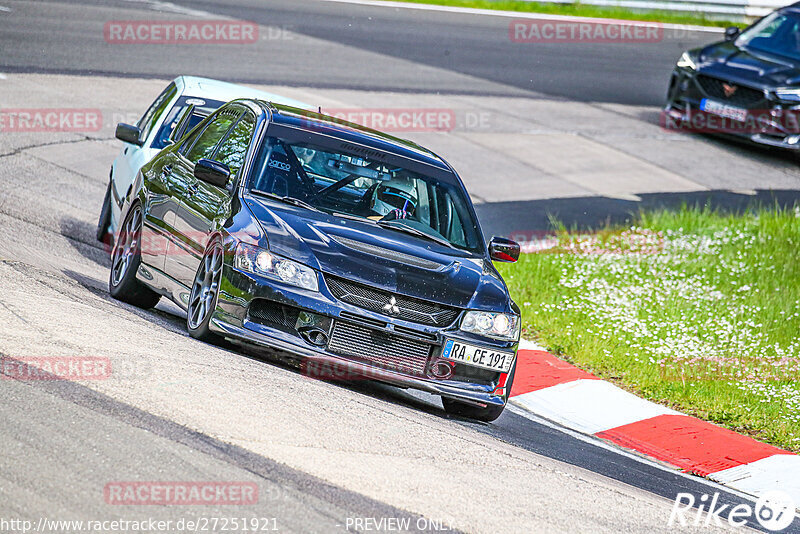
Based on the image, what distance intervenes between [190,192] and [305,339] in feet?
5.60

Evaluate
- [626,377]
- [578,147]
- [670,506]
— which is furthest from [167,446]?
[578,147]

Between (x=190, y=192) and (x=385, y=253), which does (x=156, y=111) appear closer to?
(x=190, y=192)

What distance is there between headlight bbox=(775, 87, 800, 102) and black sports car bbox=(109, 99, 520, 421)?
11.3 meters

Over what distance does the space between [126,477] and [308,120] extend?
161 inches

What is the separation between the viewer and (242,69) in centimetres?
1927

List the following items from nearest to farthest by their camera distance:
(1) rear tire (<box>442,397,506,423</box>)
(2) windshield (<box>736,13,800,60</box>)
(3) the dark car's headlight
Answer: (1) rear tire (<box>442,397,506,423</box>) → (3) the dark car's headlight → (2) windshield (<box>736,13,800,60</box>)

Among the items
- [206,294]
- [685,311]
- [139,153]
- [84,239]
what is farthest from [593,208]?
[206,294]

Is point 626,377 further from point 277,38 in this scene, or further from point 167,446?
point 277,38

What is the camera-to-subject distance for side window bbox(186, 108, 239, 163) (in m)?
8.69

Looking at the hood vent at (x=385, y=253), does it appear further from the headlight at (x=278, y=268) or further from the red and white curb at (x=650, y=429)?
the red and white curb at (x=650, y=429)

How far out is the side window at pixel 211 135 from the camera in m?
8.69

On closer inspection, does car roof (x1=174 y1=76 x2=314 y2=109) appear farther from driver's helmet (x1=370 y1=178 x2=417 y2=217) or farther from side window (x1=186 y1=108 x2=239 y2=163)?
driver's helmet (x1=370 y1=178 x2=417 y2=217)

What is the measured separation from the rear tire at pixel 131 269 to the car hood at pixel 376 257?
1328 millimetres

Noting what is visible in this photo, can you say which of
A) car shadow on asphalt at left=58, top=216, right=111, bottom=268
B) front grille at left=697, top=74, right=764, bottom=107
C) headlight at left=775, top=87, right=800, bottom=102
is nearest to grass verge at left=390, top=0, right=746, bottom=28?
front grille at left=697, top=74, right=764, bottom=107
